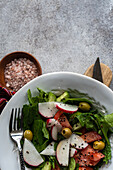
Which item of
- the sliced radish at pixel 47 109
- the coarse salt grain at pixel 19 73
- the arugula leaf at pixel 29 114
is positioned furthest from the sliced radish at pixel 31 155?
the coarse salt grain at pixel 19 73

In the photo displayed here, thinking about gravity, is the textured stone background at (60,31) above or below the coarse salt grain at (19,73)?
above

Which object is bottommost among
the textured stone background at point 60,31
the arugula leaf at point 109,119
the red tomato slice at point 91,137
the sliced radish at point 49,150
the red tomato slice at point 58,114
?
the sliced radish at point 49,150

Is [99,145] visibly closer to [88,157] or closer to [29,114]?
[88,157]

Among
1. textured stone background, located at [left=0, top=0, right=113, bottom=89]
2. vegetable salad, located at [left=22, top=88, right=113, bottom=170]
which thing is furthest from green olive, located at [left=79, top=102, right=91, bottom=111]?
textured stone background, located at [left=0, top=0, right=113, bottom=89]

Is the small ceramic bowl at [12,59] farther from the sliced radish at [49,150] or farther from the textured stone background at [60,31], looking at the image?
the sliced radish at [49,150]

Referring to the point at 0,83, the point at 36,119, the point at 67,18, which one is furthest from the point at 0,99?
the point at 67,18

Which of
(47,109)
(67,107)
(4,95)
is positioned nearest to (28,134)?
(47,109)

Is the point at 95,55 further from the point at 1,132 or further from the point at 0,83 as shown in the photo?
the point at 1,132
